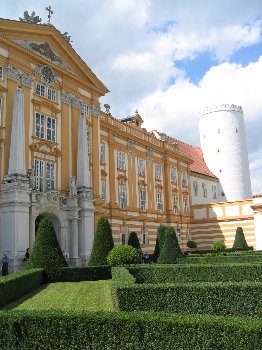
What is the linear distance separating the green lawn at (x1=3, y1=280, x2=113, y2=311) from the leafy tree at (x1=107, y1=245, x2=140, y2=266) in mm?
2092

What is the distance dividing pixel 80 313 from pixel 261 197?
118 feet

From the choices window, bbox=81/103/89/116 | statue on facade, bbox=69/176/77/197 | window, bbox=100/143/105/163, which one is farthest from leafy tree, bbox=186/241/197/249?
statue on facade, bbox=69/176/77/197

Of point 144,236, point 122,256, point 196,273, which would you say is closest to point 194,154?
point 144,236

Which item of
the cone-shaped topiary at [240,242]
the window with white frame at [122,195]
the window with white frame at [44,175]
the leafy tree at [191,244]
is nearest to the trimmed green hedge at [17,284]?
the window with white frame at [44,175]

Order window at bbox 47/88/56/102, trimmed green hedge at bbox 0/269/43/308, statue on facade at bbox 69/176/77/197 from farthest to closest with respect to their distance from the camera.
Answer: window at bbox 47/88/56/102, statue on facade at bbox 69/176/77/197, trimmed green hedge at bbox 0/269/43/308

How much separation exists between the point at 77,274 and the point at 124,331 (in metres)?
13.4

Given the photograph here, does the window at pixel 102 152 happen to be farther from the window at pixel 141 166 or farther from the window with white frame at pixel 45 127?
the window with white frame at pixel 45 127

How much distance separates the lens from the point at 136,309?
988cm

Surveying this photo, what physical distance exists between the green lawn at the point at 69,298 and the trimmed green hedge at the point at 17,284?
224 millimetres

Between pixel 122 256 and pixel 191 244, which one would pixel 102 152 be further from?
pixel 191 244

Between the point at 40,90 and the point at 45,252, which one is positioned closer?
the point at 45,252

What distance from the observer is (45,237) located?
19594 millimetres

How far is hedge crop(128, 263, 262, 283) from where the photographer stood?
637 inches

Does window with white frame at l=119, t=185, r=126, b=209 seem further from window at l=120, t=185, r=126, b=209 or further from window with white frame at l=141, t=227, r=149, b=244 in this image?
window with white frame at l=141, t=227, r=149, b=244
